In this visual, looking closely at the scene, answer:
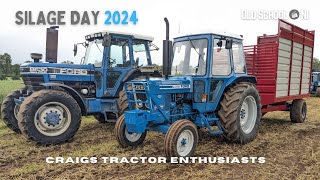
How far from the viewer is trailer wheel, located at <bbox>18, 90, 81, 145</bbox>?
580 cm

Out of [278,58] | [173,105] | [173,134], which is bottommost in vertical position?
[173,134]

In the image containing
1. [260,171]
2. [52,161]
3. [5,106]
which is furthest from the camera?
[5,106]

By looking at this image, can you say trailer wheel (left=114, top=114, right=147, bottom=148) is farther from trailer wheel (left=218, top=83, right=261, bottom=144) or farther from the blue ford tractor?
trailer wheel (left=218, top=83, right=261, bottom=144)

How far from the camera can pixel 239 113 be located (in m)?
5.77

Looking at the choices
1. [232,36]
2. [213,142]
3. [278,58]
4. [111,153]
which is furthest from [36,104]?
[278,58]

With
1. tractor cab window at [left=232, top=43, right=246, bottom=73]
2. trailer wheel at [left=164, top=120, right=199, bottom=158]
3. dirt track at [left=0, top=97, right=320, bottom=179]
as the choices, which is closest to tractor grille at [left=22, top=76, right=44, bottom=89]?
dirt track at [left=0, top=97, right=320, bottom=179]

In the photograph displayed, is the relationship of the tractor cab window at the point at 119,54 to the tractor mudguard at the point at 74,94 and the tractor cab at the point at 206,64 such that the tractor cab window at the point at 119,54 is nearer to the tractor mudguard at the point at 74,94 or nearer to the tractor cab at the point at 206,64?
the tractor mudguard at the point at 74,94

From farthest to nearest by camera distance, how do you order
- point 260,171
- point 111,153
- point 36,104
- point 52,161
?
point 36,104 < point 111,153 < point 52,161 < point 260,171

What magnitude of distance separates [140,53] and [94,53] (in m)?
1.26

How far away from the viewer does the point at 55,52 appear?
7383 millimetres

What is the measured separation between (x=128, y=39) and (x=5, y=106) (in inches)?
131

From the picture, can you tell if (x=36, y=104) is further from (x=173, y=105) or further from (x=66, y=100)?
(x=173, y=105)

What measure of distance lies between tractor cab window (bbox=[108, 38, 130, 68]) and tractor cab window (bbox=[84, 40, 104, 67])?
259 millimetres

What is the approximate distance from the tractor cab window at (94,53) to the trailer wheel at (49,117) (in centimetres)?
151
